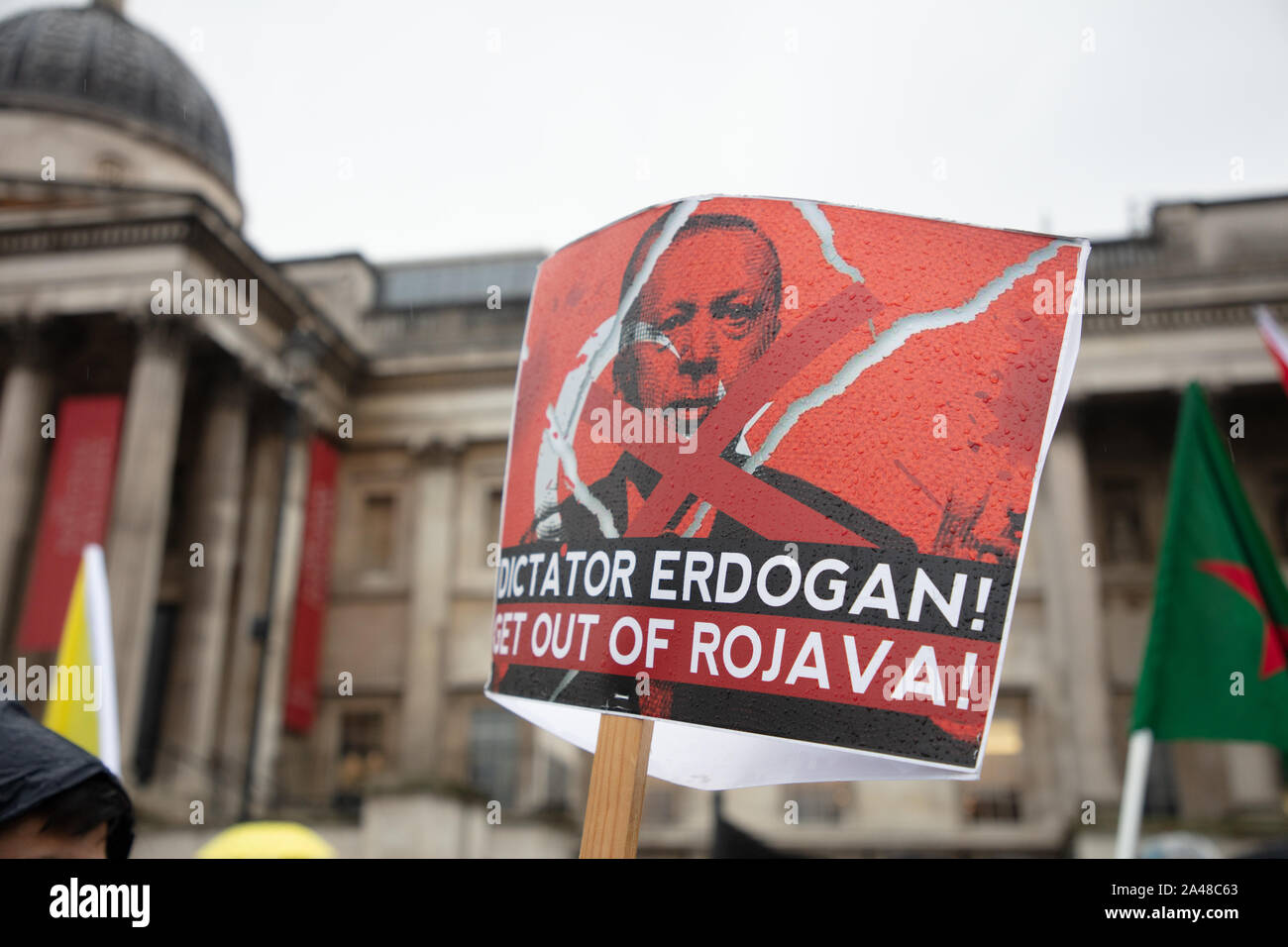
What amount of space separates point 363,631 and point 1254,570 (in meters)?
22.5

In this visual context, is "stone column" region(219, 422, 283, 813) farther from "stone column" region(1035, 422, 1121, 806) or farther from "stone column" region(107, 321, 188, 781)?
"stone column" region(1035, 422, 1121, 806)

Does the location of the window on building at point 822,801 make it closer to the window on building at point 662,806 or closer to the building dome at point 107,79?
the window on building at point 662,806

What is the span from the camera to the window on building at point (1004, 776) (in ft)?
76.4

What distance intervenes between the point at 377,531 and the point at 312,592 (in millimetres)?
2631

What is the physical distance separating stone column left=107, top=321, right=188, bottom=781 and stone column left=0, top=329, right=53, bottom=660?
1.85 meters

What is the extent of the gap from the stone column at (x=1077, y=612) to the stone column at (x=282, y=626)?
15478 mm

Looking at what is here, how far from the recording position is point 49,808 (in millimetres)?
2807

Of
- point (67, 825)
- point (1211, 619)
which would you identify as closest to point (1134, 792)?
point (1211, 619)

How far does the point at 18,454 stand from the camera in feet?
69.6

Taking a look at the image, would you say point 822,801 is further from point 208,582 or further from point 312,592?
point 208,582

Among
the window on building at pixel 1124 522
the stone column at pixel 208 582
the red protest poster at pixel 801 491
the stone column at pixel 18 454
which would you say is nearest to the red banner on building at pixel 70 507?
the stone column at pixel 18 454

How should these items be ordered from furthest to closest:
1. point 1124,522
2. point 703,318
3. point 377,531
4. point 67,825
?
point 377,531
point 1124,522
point 67,825
point 703,318

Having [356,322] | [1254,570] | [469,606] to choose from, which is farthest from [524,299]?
[1254,570]
